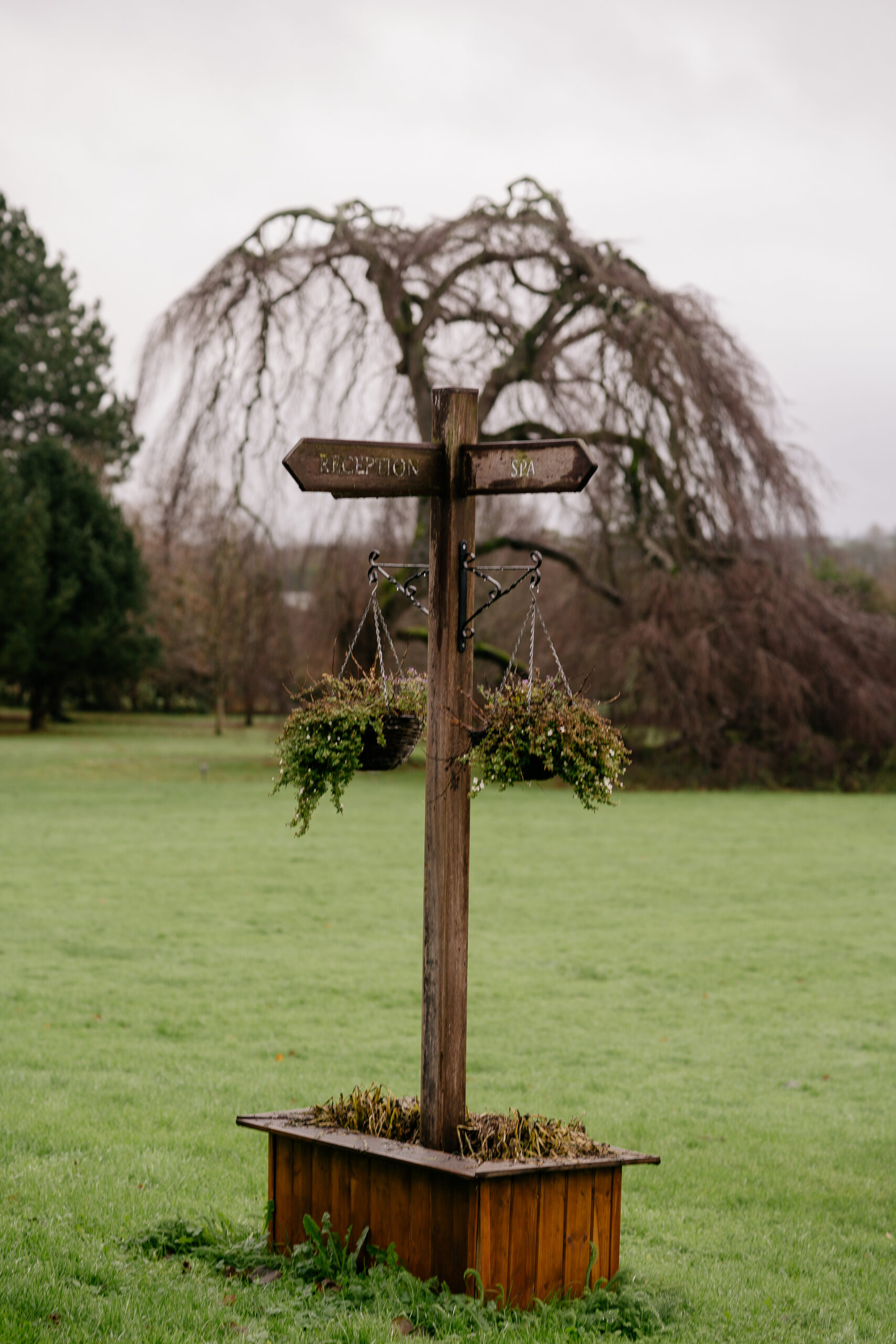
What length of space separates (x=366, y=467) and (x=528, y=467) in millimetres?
541

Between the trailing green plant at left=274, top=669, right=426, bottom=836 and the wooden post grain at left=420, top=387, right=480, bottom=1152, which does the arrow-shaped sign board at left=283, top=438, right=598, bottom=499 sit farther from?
the trailing green plant at left=274, top=669, right=426, bottom=836

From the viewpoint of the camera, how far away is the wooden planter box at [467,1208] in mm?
3777

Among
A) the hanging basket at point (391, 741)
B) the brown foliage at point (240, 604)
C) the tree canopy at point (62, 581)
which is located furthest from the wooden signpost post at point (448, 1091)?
the tree canopy at point (62, 581)

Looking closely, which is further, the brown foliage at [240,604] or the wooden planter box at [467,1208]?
the brown foliage at [240,604]

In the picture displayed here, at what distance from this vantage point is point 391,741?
457 cm

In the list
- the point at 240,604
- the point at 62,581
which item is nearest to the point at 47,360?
the point at 62,581

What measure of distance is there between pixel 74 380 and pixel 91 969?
37.8 metres

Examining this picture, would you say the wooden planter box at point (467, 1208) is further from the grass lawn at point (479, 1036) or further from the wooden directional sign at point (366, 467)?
the wooden directional sign at point (366, 467)

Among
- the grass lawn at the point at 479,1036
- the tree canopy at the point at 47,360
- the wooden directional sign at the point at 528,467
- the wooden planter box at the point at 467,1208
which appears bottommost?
the grass lawn at the point at 479,1036

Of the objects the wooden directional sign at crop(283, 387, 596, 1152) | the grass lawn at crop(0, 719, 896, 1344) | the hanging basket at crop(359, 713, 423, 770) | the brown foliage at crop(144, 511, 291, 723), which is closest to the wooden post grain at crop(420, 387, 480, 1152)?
the wooden directional sign at crop(283, 387, 596, 1152)

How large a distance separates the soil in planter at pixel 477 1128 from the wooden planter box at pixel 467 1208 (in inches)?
3.6

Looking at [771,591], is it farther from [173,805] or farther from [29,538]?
[29,538]

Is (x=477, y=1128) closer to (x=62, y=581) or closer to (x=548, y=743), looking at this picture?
(x=548, y=743)

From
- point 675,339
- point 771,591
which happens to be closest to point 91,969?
point 675,339
